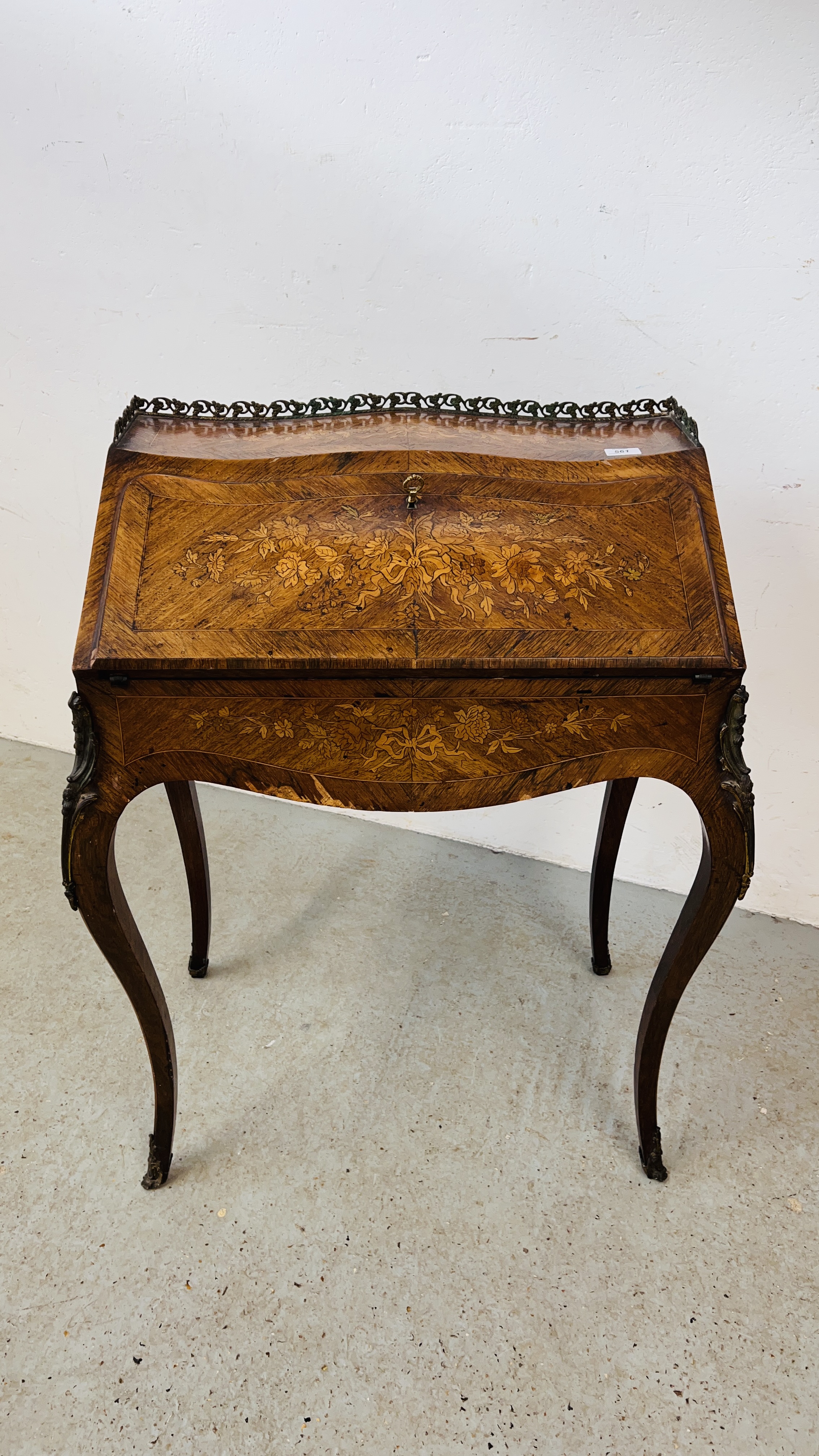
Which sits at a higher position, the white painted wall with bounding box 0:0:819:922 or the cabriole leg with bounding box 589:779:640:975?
the white painted wall with bounding box 0:0:819:922

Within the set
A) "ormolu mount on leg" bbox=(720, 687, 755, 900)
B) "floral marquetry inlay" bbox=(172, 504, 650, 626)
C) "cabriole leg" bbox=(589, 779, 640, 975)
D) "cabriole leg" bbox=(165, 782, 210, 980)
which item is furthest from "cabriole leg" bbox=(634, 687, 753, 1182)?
"cabriole leg" bbox=(165, 782, 210, 980)

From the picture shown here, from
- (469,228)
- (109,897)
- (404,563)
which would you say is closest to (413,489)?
(404,563)

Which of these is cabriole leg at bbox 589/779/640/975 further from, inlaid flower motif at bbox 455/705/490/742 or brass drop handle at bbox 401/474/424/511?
brass drop handle at bbox 401/474/424/511

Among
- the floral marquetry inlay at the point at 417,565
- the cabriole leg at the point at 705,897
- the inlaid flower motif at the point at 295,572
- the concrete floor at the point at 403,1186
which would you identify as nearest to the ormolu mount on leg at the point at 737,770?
the cabriole leg at the point at 705,897

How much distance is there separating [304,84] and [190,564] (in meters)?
1.18

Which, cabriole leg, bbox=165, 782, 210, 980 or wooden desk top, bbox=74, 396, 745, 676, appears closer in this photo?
wooden desk top, bbox=74, 396, 745, 676

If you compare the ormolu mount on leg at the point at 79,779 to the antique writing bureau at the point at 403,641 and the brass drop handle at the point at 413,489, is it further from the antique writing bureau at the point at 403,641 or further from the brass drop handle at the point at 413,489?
the brass drop handle at the point at 413,489

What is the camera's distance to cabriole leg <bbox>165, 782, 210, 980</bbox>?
1.75 m

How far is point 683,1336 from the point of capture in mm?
1310

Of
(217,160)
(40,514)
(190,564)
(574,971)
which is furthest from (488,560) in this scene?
(40,514)

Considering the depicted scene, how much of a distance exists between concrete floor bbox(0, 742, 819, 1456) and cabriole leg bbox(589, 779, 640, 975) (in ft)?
0.21

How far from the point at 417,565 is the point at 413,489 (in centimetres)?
13

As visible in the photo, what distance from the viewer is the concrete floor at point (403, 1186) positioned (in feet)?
4.03

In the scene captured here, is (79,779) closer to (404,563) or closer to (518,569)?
(404,563)
